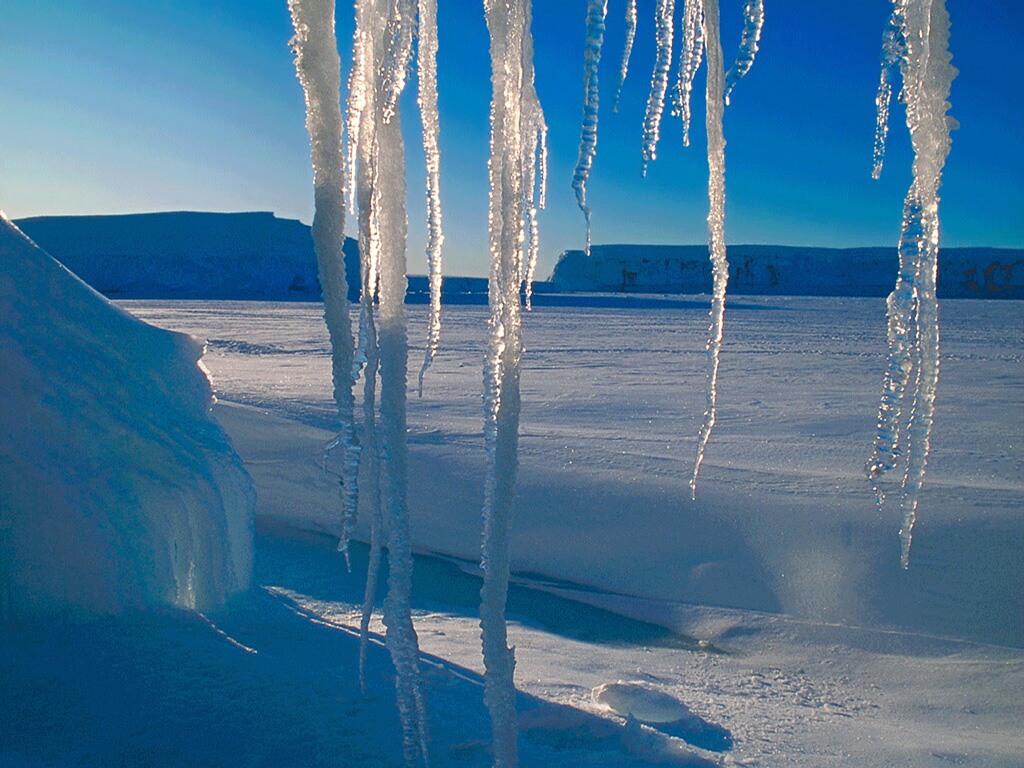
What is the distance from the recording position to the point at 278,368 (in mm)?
7590

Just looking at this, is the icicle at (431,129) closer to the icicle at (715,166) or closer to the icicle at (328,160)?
the icicle at (328,160)

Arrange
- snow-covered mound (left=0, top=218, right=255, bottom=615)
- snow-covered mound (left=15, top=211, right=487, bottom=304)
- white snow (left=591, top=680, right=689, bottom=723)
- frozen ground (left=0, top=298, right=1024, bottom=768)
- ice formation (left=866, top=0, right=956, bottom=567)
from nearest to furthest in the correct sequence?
1. ice formation (left=866, top=0, right=956, bottom=567)
2. frozen ground (left=0, top=298, right=1024, bottom=768)
3. snow-covered mound (left=0, top=218, right=255, bottom=615)
4. white snow (left=591, top=680, right=689, bottom=723)
5. snow-covered mound (left=15, top=211, right=487, bottom=304)

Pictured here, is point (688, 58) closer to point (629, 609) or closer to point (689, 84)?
point (689, 84)

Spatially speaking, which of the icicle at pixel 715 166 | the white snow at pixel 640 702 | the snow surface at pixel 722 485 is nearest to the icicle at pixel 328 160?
the icicle at pixel 715 166

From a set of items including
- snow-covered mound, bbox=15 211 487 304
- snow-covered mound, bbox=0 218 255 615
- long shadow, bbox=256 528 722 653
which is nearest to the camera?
snow-covered mound, bbox=0 218 255 615

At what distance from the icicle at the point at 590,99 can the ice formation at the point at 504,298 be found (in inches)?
3.1

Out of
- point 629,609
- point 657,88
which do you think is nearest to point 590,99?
point 657,88

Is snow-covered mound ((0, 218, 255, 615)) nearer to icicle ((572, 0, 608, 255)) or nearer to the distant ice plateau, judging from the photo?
icicle ((572, 0, 608, 255))

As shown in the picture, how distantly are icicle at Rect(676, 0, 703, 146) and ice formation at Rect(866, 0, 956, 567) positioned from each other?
280mm

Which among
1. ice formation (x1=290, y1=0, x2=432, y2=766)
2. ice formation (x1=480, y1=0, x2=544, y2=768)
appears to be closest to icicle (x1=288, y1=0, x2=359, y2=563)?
ice formation (x1=290, y1=0, x2=432, y2=766)

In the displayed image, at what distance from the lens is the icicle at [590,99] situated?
103 centimetres

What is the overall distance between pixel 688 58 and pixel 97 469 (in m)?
1.54

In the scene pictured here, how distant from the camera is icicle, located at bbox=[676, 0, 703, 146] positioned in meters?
1.17

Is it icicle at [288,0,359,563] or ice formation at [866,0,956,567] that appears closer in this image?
ice formation at [866,0,956,567]
